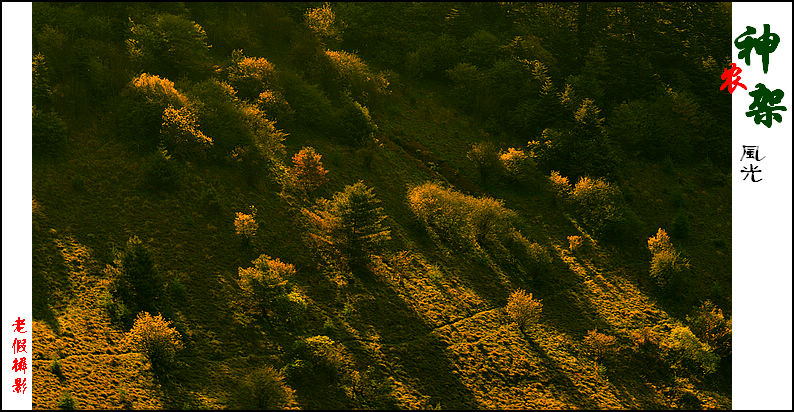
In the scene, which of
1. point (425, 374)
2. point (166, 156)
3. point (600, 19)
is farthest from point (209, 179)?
point (600, 19)

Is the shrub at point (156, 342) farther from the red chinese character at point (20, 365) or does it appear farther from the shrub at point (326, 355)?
the shrub at point (326, 355)

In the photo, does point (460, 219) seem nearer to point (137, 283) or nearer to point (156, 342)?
point (137, 283)

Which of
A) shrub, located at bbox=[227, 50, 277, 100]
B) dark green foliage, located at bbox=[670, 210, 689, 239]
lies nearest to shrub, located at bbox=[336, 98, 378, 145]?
shrub, located at bbox=[227, 50, 277, 100]

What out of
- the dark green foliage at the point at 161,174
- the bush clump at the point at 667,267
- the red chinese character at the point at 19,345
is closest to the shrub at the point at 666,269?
the bush clump at the point at 667,267

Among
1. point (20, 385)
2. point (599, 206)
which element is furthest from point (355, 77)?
point (20, 385)

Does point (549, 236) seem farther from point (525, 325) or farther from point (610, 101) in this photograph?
point (610, 101)

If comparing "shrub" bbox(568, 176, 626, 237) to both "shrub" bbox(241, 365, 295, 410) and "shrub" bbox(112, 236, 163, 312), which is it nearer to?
"shrub" bbox(241, 365, 295, 410)
